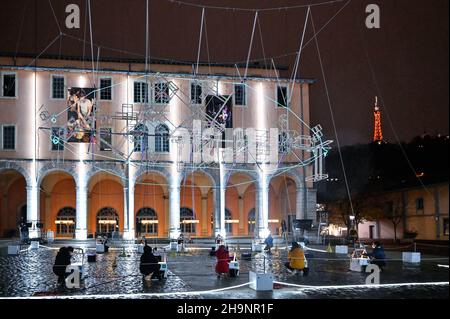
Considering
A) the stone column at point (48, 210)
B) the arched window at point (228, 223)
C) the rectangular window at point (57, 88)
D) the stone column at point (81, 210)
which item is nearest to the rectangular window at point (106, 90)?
the rectangular window at point (57, 88)

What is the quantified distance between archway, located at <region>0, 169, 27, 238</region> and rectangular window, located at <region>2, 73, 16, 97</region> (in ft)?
20.9

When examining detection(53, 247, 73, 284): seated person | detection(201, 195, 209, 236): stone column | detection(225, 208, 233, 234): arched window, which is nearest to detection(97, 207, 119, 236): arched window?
detection(201, 195, 209, 236): stone column

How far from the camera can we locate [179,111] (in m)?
49.3

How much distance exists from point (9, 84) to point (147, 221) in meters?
16.7

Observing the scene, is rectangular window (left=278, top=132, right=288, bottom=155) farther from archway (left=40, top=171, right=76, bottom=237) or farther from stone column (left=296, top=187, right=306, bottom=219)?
archway (left=40, top=171, right=76, bottom=237)

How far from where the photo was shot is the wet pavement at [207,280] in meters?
16.3

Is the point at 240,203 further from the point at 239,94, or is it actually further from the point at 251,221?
the point at 239,94

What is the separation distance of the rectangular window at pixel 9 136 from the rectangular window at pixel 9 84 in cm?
262

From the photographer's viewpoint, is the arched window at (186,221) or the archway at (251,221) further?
the archway at (251,221)

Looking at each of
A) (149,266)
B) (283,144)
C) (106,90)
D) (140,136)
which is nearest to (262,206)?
(283,144)

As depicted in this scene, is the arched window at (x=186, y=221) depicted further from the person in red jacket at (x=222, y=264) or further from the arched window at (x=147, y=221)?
the person in red jacket at (x=222, y=264)

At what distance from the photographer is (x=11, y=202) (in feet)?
169
